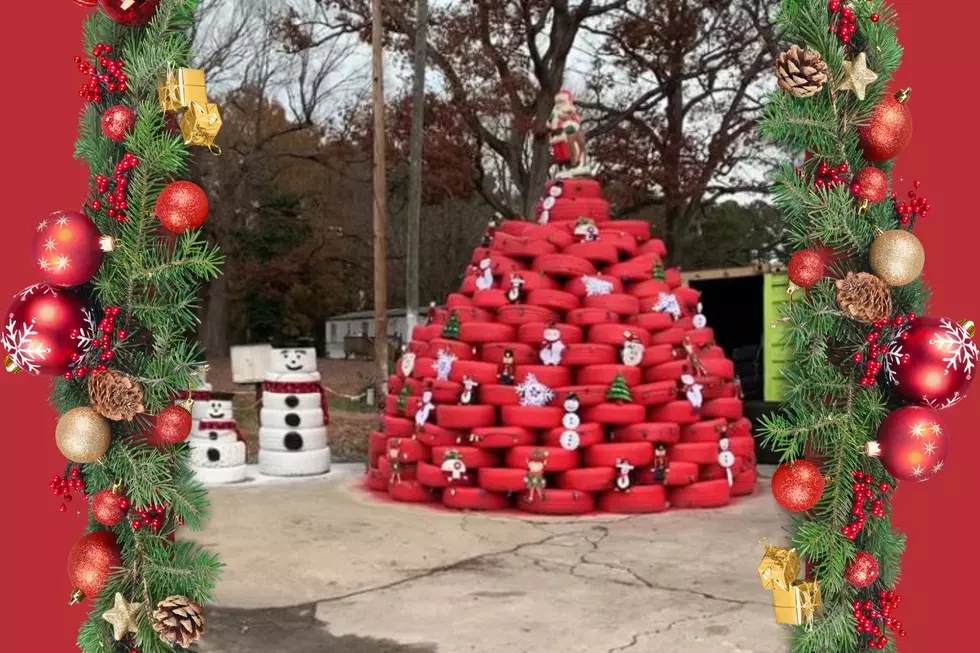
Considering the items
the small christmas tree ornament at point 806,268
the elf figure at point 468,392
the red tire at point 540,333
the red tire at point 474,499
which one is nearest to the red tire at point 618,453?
the red tire at point 474,499

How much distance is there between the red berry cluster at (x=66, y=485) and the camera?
2803mm

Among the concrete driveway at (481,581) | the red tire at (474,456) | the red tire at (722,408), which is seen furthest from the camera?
the red tire at (722,408)

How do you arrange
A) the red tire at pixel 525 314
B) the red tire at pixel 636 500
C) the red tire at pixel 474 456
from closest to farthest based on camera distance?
the red tire at pixel 636 500, the red tire at pixel 474 456, the red tire at pixel 525 314

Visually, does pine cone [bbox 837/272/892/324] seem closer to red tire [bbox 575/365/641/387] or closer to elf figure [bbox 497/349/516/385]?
Result: red tire [bbox 575/365/641/387]

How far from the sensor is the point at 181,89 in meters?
2.75

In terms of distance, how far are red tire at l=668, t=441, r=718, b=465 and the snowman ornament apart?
2.73ft

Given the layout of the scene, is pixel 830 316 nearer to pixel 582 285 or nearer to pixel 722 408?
pixel 582 285

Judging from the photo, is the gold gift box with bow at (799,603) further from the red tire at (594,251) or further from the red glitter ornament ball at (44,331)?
the red tire at (594,251)

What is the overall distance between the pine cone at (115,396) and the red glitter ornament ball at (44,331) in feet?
0.33

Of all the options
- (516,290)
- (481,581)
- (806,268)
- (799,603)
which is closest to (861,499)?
(799,603)

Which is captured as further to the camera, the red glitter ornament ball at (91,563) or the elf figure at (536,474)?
the elf figure at (536,474)

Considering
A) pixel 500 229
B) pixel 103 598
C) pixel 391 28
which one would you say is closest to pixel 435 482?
pixel 500 229

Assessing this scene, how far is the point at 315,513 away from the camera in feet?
23.6

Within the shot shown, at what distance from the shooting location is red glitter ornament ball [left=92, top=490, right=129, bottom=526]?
278cm
